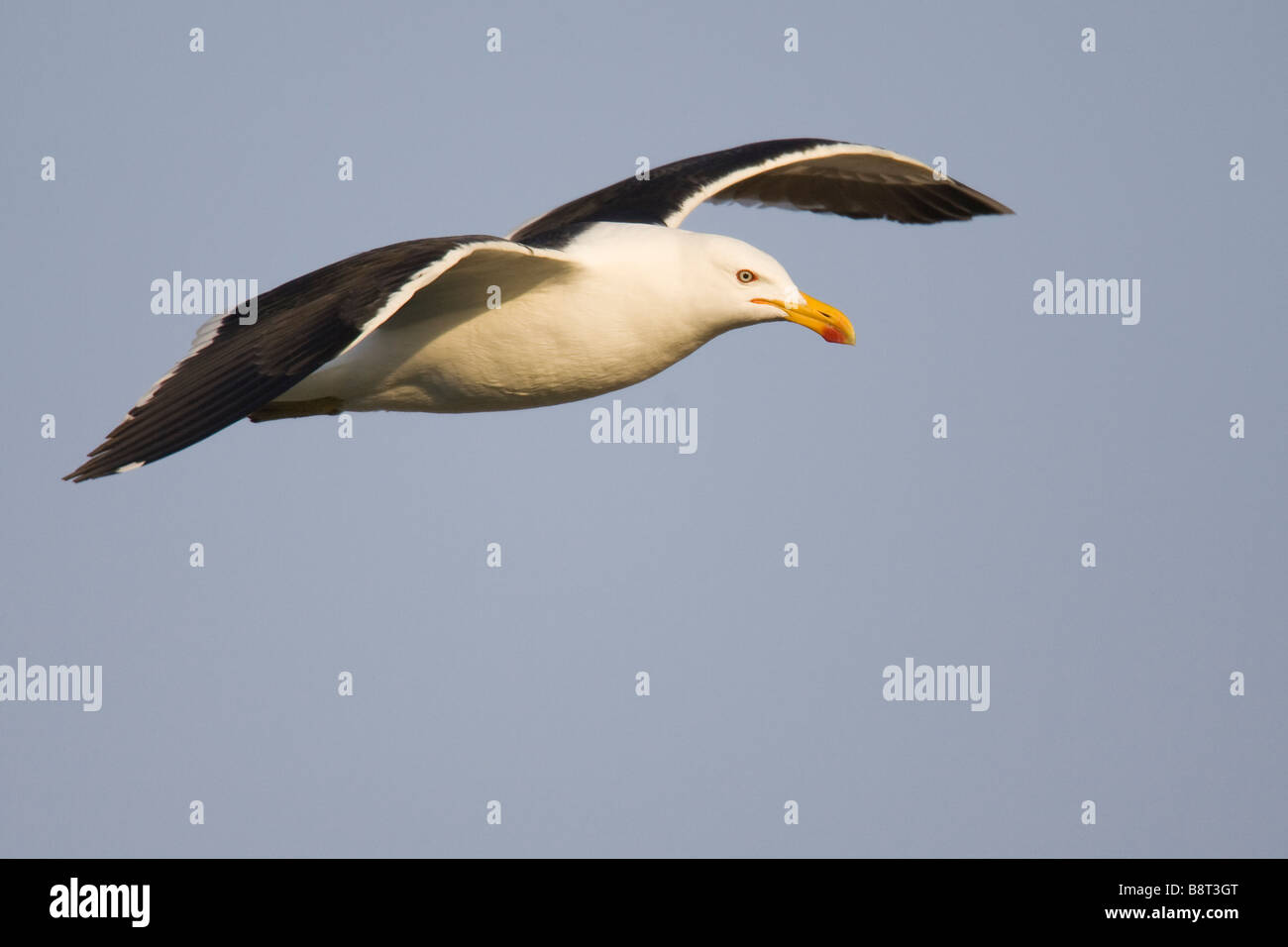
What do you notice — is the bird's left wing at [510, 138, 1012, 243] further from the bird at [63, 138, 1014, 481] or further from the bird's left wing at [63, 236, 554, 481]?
the bird's left wing at [63, 236, 554, 481]

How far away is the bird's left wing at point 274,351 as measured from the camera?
370 inches

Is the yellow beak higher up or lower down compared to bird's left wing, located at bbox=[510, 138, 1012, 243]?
lower down

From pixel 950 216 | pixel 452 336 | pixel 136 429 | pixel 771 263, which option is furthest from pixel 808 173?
pixel 136 429

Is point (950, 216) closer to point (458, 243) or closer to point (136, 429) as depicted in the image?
point (458, 243)

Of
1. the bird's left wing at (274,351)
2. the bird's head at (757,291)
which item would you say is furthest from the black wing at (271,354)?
the bird's head at (757,291)

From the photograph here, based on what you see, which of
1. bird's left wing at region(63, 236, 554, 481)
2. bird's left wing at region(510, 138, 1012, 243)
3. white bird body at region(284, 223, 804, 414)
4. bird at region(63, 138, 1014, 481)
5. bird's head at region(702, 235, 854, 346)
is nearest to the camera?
bird's left wing at region(63, 236, 554, 481)

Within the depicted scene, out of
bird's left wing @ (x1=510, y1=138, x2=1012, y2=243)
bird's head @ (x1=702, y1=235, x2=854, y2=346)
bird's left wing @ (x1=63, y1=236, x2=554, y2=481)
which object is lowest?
bird's left wing @ (x1=63, y1=236, x2=554, y2=481)

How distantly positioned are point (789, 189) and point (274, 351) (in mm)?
6975

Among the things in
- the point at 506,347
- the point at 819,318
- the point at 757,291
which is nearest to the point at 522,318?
the point at 506,347

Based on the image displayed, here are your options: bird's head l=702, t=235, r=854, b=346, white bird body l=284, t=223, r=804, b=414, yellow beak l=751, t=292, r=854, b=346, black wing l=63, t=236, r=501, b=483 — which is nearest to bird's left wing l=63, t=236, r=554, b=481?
black wing l=63, t=236, r=501, b=483

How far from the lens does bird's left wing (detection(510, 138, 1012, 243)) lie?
13469 millimetres

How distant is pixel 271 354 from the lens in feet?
32.1

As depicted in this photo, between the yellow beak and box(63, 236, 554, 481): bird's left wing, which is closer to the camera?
box(63, 236, 554, 481): bird's left wing

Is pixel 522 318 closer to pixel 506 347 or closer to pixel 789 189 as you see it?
pixel 506 347
